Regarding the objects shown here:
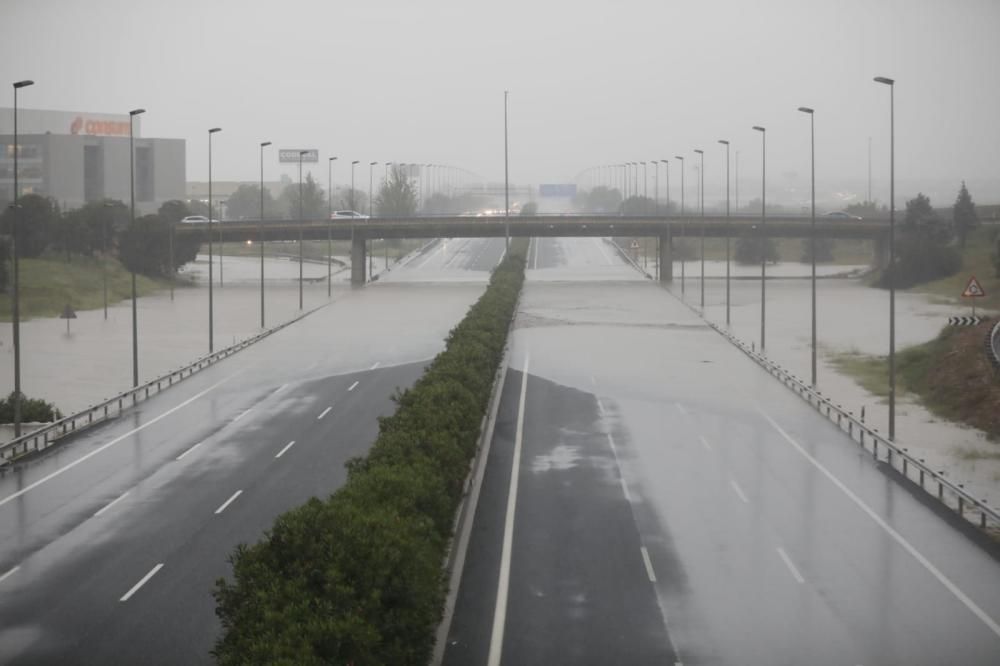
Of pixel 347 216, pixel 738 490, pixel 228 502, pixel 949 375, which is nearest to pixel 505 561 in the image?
pixel 228 502

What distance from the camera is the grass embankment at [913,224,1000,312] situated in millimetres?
97137

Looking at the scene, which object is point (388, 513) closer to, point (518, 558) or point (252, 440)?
point (518, 558)

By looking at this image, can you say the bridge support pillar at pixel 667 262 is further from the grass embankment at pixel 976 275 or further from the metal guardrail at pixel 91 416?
the metal guardrail at pixel 91 416

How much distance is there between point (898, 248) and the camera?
125 meters

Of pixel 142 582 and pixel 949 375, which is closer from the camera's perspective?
pixel 142 582

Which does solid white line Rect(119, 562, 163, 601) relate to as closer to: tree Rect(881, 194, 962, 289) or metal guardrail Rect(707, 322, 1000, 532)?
metal guardrail Rect(707, 322, 1000, 532)

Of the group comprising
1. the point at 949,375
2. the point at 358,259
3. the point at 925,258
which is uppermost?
the point at 358,259

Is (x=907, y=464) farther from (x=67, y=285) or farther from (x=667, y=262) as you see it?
(x=667, y=262)

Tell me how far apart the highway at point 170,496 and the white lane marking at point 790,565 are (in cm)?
1107

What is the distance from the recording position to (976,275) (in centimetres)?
11050

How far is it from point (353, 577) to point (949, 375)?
40546 mm

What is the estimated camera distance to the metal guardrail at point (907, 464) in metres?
28.4

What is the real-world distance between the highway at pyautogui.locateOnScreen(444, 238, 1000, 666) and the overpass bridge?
70744mm

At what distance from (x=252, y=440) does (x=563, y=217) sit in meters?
85.3
